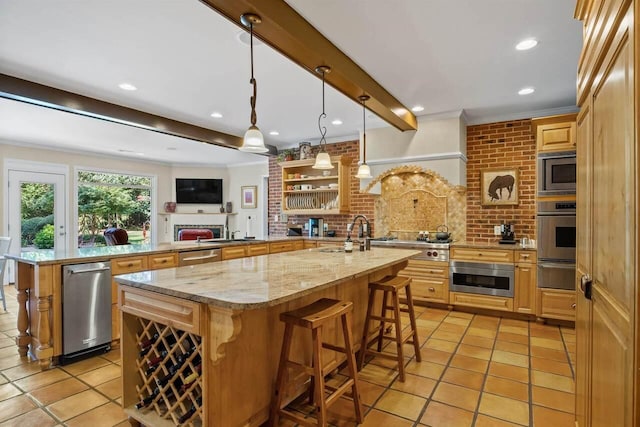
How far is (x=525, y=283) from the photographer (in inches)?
152

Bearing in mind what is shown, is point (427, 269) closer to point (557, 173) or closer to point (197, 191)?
point (557, 173)

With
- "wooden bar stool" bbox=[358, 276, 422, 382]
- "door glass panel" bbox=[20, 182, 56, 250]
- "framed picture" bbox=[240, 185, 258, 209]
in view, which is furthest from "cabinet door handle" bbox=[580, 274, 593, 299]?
"door glass panel" bbox=[20, 182, 56, 250]

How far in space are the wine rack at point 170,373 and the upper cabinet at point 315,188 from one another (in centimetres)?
390

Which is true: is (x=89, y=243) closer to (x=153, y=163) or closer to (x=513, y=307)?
(x=153, y=163)

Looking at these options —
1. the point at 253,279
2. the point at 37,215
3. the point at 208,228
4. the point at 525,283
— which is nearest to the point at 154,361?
the point at 253,279

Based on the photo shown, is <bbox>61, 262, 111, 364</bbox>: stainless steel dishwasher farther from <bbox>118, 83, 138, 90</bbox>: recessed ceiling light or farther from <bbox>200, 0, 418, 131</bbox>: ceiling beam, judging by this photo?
<bbox>200, 0, 418, 131</bbox>: ceiling beam

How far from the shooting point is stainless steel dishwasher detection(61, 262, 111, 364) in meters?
2.76

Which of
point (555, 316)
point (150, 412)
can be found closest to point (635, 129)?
point (150, 412)

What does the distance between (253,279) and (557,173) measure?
356 cm

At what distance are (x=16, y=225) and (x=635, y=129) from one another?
7.88 meters

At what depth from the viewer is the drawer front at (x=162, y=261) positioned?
10.9ft

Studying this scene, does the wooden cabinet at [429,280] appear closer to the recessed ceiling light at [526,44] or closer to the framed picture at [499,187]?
the framed picture at [499,187]

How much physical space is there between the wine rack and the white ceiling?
2045 mm

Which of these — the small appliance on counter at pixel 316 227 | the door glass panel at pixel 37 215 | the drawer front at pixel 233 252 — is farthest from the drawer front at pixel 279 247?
the door glass panel at pixel 37 215
